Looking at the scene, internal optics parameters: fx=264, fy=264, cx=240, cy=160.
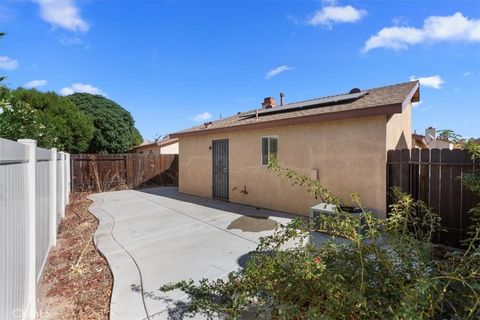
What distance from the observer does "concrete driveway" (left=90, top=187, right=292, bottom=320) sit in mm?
3365

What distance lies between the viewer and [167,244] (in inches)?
212

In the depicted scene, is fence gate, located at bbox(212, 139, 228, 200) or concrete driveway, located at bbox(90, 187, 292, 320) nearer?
concrete driveway, located at bbox(90, 187, 292, 320)

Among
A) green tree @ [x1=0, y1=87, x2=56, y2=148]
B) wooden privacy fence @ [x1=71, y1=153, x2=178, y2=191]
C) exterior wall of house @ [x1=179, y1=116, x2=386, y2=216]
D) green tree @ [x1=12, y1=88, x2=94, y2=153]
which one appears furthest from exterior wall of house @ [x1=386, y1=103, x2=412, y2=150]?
green tree @ [x1=12, y1=88, x2=94, y2=153]

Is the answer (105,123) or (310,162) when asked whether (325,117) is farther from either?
(105,123)

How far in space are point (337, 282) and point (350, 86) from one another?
9.70 m

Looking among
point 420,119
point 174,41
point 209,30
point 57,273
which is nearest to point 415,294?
point 57,273

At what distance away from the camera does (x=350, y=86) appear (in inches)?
401

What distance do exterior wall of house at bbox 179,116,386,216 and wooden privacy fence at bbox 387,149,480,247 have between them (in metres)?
0.48

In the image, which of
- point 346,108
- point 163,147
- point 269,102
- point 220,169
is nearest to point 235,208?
point 220,169

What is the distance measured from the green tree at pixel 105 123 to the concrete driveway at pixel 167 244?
1303 centimetres

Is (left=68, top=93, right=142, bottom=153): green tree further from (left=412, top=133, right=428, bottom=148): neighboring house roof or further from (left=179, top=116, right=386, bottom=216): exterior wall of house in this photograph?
(left=412, top=133, right=428, bottom=148): neighboring house roof

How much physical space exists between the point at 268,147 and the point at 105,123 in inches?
686

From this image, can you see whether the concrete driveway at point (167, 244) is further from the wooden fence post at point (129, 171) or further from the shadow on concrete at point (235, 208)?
the wooden fence post at point (129, 171)

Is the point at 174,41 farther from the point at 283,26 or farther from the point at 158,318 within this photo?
the point at 158,318
